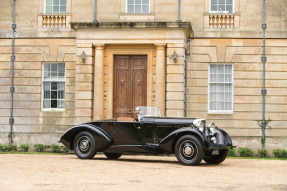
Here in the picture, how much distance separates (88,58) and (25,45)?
292 centimetres

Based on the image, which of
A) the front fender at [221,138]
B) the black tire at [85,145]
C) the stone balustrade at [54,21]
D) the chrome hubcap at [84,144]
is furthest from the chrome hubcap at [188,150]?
the stone balustrade at [54,21]

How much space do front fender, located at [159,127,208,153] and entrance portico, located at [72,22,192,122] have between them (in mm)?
5496

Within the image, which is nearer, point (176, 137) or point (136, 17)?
point (176, 137)

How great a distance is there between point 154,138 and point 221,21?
788 cm

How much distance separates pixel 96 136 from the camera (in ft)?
44.7

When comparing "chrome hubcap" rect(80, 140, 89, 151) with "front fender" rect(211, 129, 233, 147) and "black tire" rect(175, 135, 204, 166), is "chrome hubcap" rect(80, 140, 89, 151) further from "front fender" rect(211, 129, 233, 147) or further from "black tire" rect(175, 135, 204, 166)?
"front fender" rect(211, 129, 233, 147)

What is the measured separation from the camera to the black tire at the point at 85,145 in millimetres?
13606

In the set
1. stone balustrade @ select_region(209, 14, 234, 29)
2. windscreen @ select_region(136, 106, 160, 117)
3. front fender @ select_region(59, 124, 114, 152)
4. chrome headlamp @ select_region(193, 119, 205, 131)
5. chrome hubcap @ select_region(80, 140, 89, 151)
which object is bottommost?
chrome hubcap @ select_region(80, 140, 89, 151)

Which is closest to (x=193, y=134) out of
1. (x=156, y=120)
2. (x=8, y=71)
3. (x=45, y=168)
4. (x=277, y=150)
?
(x=156, y=120)

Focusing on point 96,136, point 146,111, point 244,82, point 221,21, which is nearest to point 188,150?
point 146,111

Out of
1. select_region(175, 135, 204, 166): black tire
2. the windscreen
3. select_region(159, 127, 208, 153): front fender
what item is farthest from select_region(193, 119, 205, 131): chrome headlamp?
the windscreen

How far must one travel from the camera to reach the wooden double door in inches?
744

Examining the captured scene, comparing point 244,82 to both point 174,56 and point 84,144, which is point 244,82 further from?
point 84,144

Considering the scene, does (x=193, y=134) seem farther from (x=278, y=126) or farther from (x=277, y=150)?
(x=278, y=126)
